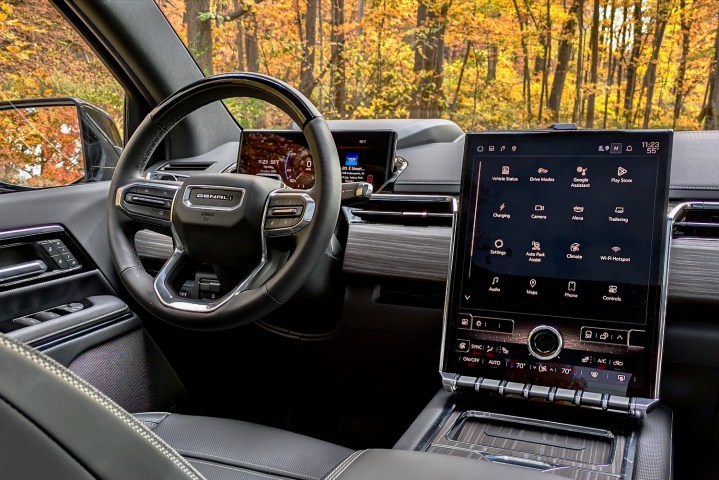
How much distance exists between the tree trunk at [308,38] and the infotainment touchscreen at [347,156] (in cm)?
294

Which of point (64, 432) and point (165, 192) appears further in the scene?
point (165, 192)

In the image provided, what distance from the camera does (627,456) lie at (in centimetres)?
135

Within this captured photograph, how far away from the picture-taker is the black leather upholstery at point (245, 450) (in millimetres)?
1299

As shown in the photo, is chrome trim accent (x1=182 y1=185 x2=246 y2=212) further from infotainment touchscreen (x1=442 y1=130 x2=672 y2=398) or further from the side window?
the side window

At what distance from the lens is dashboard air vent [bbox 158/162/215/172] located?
2.52 meters

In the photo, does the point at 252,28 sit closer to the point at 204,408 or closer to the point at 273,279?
the point at 204,408

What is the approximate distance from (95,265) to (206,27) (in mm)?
2476

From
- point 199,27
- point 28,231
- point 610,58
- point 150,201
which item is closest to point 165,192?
point 150,201

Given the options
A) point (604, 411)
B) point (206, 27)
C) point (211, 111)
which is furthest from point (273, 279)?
point (206, 27)

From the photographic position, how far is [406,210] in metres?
2.05

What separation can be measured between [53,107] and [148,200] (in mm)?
1150

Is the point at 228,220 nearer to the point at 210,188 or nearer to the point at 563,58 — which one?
the point at 210,188

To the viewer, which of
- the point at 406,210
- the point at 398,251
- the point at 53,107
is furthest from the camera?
the point at 53,107

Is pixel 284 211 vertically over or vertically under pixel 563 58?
under
